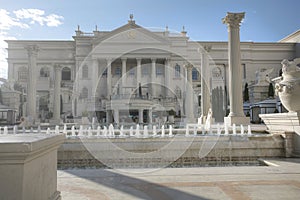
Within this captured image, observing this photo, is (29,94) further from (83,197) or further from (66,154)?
(83,197)

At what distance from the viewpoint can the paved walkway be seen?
12.8 feet

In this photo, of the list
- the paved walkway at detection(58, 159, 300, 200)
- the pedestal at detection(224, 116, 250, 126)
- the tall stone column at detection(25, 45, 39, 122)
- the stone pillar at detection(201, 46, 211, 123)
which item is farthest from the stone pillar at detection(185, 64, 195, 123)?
the paved walkway at detection(58, 159, 300, 200)

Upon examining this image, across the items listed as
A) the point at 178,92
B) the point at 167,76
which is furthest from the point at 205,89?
the point at 167,76

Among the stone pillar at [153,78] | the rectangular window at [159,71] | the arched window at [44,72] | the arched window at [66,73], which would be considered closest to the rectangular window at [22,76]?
the arched window at [44,72]

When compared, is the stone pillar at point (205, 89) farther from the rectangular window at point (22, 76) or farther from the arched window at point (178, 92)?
the rectangular window at point (22, 76)

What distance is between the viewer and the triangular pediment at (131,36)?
176 feet

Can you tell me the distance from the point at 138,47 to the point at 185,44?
35.9ft

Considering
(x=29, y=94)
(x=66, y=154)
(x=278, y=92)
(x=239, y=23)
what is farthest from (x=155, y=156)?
(x=29, y=94)

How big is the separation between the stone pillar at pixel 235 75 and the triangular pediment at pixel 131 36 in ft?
133

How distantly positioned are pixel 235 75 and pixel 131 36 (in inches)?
1681

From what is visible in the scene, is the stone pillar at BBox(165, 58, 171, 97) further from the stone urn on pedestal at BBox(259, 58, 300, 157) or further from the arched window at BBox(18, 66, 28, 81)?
the stone urn on pedestal at BBox(259, 58, 300, 157)

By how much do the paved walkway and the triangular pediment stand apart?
5059 centimetres

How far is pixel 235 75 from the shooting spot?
14.5m

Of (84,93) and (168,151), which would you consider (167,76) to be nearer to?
(84,93)
